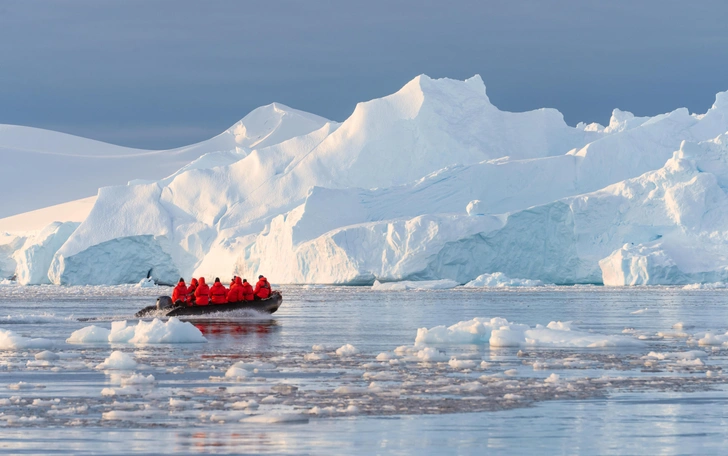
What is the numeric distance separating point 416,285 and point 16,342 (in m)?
26.9

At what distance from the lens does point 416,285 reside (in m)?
39.9

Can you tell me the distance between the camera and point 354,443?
6254 mm

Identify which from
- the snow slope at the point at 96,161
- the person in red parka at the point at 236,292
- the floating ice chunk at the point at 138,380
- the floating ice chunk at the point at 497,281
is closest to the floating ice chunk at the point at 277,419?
the floating ice chunk at the point at 138,380

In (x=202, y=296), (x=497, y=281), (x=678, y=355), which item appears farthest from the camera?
(x=497, y=281)

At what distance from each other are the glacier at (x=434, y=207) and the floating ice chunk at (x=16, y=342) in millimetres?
25929

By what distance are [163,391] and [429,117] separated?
39525 millimetres

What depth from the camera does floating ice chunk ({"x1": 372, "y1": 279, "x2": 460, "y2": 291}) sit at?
3919 cm

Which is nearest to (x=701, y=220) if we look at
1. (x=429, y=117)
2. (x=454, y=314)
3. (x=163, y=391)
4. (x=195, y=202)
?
(x=429, y=117)

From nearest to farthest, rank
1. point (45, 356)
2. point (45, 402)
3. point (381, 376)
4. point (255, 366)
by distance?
point (45, 402) → point (381, 376) → point (255, 366) → point (45, 356)

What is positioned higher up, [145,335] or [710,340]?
[145,335]

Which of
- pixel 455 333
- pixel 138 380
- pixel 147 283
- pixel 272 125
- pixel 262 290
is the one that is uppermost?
pixel 272 125

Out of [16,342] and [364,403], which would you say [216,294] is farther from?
[364,403]

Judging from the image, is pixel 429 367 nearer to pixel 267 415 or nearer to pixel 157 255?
pixel 267 415

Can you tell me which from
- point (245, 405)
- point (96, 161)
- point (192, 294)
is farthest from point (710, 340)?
point (96, 161)
